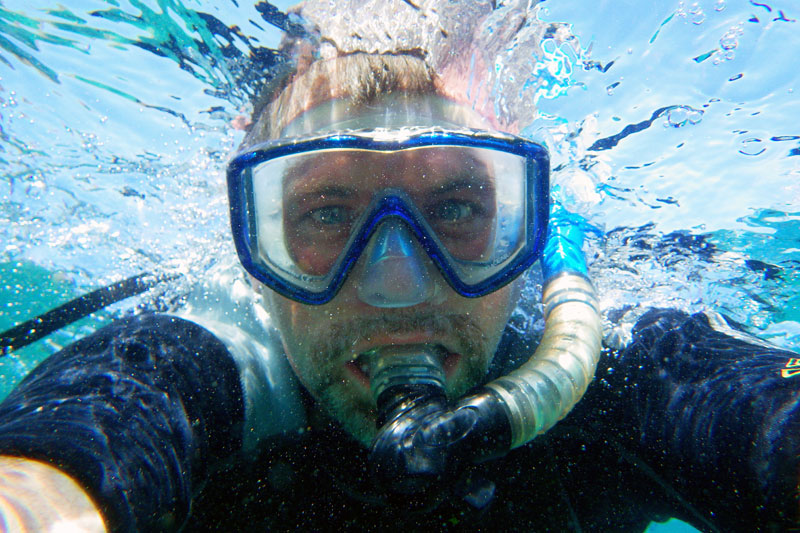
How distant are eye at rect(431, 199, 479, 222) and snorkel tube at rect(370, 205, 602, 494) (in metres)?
0.87

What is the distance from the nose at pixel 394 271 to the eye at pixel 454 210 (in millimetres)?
302

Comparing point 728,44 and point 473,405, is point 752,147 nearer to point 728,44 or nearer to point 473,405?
point 728,44

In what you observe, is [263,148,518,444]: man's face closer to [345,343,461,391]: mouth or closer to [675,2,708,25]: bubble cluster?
[345,343,461,391]: mouth

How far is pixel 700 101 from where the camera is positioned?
12.6 ft

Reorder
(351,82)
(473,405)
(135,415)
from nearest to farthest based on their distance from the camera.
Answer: (473,405) < (135,415) < (351,82)

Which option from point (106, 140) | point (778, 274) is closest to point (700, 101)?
point (778, 274)

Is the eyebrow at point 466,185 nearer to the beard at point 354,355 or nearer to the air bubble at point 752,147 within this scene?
the beard at point 354,355

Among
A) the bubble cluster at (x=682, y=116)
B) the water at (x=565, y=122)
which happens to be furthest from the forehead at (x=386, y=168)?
the bubble cluster at (x=682, y=116)

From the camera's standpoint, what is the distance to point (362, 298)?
232 cm

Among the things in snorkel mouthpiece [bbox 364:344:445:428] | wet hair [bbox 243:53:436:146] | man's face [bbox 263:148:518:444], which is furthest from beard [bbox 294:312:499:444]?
wet hair [bbox 243:53:436:146]

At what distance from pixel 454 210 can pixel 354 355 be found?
1.11 meters

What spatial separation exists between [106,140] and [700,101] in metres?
7.35

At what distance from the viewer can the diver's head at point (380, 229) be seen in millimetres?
2324

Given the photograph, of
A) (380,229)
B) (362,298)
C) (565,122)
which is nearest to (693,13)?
(565,122)
